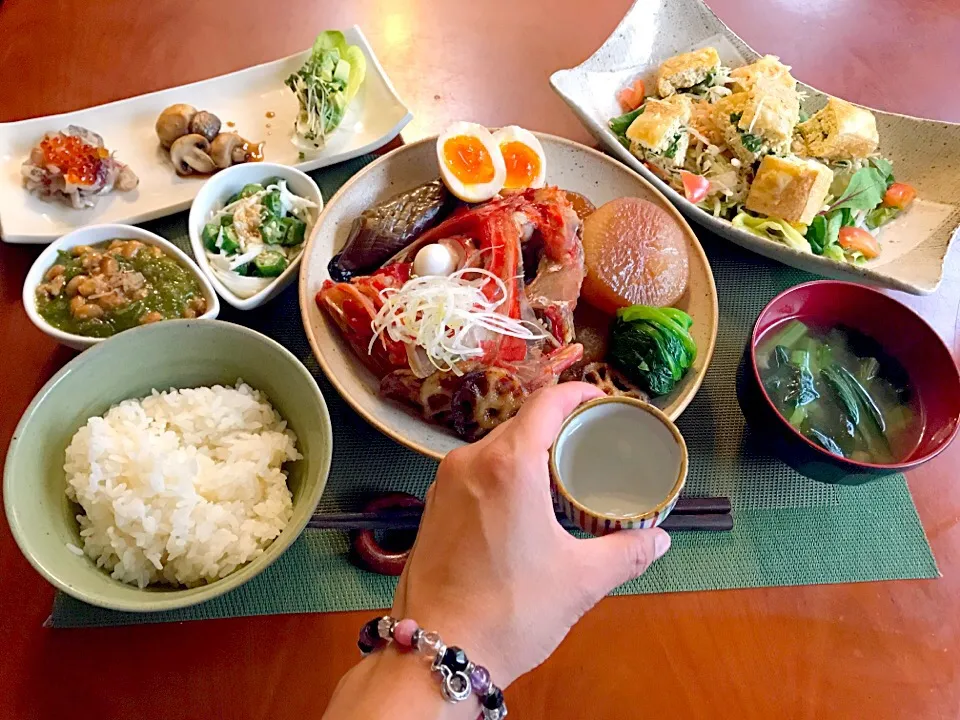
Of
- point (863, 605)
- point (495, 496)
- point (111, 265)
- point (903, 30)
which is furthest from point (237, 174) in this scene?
point (903, 30)

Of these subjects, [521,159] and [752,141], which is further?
[752,141]

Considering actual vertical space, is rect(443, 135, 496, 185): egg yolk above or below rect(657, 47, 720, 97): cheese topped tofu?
below

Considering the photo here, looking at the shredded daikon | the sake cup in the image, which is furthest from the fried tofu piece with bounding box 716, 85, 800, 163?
the sake cup

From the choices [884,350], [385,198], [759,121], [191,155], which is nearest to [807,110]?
[759,121]

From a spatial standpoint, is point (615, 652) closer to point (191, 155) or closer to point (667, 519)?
point (667, 519)

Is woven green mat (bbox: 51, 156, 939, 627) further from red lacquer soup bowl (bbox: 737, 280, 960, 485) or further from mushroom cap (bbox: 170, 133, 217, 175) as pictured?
mushroom cap (bbox: 170, 133, 217, 175)

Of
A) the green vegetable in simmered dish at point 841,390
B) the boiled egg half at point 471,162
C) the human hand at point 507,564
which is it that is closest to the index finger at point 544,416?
the human hand at point 507,564
